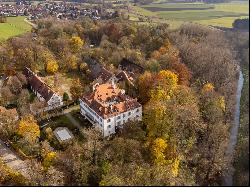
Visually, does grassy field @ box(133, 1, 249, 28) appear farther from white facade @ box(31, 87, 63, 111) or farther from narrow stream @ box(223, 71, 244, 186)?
white facade @ box(31, 87, 63, 111)

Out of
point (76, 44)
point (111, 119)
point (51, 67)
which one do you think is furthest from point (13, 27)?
point (111, 119)

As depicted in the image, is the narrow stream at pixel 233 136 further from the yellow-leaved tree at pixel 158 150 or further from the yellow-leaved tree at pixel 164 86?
the yellow-leaved tree at pixel 164 86

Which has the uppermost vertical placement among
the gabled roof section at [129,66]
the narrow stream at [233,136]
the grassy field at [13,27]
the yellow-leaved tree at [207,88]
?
the grassy field at [13,27]

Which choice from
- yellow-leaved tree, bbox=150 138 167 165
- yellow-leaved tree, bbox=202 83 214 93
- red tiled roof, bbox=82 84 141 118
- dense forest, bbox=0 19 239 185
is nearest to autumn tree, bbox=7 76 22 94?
dense forest, bbox=0 19 239 185

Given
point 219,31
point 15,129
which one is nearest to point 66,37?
point 219,31

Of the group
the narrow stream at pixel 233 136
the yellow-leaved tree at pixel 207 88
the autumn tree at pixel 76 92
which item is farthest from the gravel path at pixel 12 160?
the yellow-leaved tree at pixel 207 88
